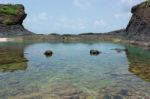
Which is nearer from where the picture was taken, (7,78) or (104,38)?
(7,78)

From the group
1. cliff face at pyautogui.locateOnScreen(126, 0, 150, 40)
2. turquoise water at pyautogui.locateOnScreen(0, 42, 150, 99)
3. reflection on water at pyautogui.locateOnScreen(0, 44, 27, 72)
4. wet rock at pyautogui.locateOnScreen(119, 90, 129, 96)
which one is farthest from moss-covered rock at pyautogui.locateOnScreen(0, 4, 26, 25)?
wet rock at pyautogui.locateOnScreen(119, 90, 129, 96)

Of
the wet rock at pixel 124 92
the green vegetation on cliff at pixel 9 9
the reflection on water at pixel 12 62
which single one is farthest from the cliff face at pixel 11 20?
the wet rock at pixel 124 92

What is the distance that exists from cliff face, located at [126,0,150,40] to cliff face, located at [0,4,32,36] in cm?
4776

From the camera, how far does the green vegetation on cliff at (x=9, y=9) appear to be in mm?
118006

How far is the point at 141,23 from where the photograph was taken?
85750mm

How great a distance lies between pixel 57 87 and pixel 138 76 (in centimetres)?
Result: 1102

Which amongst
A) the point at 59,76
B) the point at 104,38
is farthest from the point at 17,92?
the point at 104,38

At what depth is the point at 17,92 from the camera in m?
22.7

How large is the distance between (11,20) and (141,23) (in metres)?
58.7

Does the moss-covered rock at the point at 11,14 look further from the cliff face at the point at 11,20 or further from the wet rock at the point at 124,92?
the wet rock at the point at 124,92

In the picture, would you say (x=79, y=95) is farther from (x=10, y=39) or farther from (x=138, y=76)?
(x=10, y=39)

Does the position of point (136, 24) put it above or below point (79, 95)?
above

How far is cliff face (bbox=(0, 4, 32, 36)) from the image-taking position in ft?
364

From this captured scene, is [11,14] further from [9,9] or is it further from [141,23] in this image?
[141,23]
